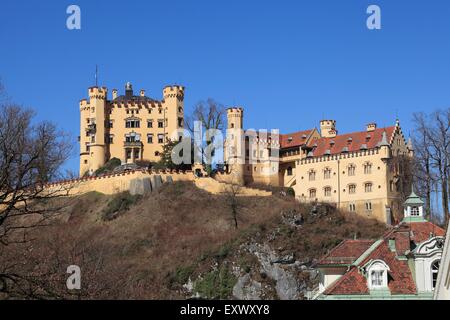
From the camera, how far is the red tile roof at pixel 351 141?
8712 cm

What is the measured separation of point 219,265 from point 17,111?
46.9 m

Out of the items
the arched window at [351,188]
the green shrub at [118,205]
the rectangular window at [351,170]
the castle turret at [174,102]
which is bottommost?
the green shrub at [118,205]

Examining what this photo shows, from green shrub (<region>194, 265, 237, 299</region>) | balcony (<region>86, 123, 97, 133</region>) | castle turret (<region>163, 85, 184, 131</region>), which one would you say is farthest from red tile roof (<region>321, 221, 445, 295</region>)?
balcony (<region>86, 123, 97, 133</region>)

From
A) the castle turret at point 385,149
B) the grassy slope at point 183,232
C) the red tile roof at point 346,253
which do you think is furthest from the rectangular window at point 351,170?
the red tile roof at point 346,253

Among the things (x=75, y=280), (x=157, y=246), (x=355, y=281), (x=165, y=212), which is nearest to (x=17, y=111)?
(x=75, y=280)

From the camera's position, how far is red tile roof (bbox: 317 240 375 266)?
4125cm

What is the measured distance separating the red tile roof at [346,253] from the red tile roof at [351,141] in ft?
144

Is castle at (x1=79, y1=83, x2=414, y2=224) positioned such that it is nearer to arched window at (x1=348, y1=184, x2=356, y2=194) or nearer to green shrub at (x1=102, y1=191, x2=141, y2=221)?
arched window at (x1=348, y1=184, x2=356, y2=194)

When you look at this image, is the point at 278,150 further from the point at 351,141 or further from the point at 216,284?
the point at 216,284

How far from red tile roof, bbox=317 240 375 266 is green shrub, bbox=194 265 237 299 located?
93.2ft

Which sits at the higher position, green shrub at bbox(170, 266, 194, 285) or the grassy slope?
the grassy slope

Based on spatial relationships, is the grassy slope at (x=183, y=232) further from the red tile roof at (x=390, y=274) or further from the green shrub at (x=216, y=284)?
the red tile roof at (x=390, y=274)

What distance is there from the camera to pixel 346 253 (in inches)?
1661

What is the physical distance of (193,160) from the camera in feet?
319
